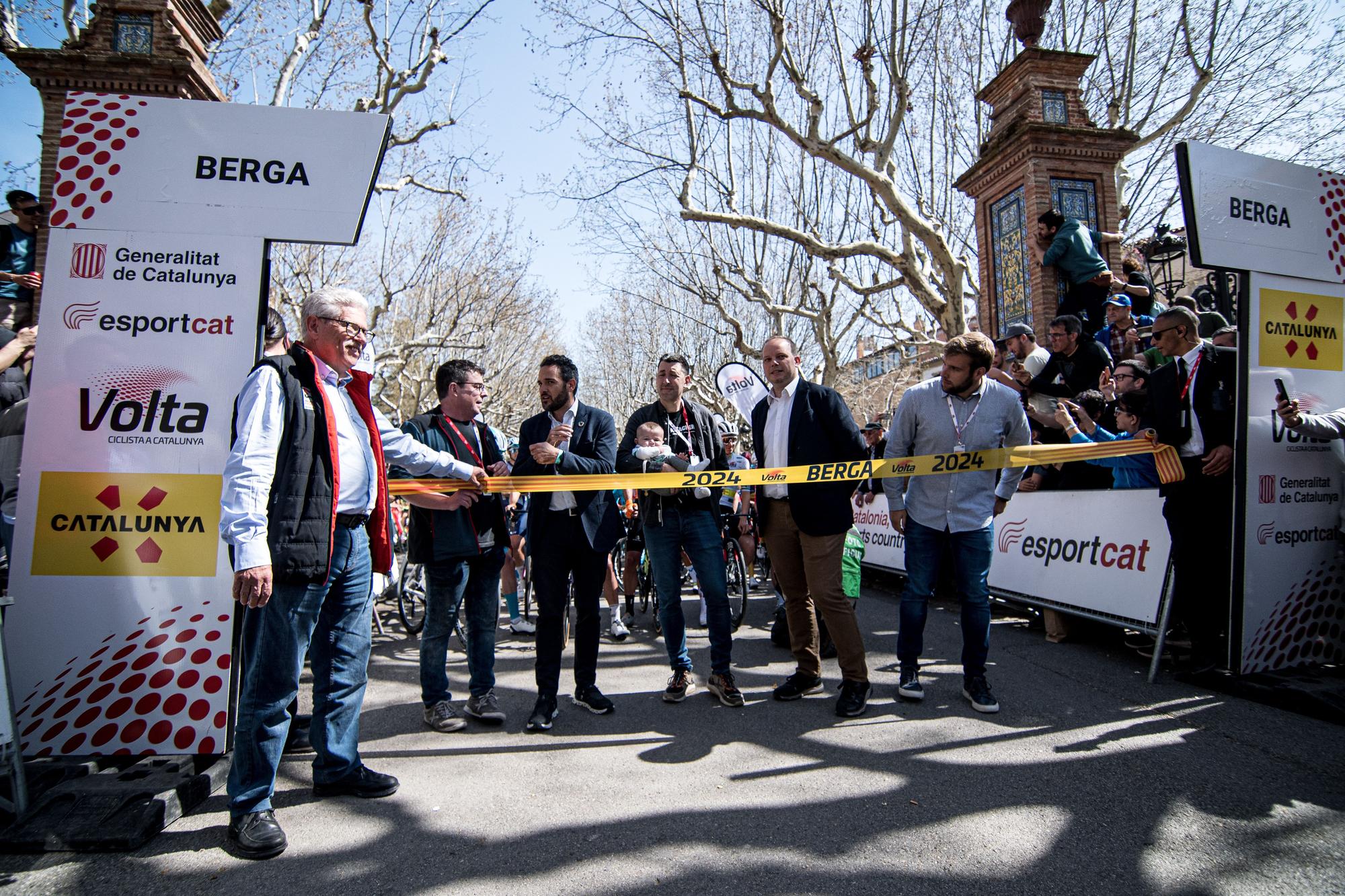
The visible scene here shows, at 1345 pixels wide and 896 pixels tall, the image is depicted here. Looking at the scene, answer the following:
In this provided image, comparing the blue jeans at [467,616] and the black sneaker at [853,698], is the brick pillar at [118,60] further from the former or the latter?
the black sneaker at [853,698]

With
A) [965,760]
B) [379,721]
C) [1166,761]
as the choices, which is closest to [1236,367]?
[1166,761]

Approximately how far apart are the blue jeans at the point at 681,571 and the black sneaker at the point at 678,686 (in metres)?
0.03

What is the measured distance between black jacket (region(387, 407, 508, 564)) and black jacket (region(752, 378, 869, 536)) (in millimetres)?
1623

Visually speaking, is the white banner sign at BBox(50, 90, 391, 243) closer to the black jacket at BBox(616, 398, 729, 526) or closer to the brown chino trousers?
the black jacket at BBox(616, 398, 729, 526)

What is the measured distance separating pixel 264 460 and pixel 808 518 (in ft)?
9.07

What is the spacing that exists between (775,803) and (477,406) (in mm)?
2869

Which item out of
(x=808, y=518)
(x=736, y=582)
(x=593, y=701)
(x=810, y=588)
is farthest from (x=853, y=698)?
(x=736, y=582)

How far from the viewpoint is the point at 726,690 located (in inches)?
171

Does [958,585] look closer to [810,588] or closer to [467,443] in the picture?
[810,588]

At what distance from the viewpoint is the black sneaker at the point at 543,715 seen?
400cm

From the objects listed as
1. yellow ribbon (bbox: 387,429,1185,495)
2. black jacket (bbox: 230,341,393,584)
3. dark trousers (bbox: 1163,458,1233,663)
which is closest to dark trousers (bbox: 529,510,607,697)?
yellow ribbon (bbox: 387,429,1185,495)

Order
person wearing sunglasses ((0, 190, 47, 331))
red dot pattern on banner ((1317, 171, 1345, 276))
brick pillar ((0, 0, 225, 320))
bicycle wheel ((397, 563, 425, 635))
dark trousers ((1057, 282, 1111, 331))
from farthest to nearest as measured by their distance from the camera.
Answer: brick pillar ((0, 0, 225, 320)) → dark trousers ((1057, 282, 1111, 331)) → bicycle wheel ((397, 563, 425, 635)) → person wearing sunglasses ((0, 190, 47, 331)) → red dot pattern on banner ((1317, 171, 1345, 276))

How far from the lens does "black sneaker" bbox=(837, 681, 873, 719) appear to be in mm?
4039

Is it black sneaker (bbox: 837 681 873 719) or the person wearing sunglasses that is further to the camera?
the person wearing sunglasses
